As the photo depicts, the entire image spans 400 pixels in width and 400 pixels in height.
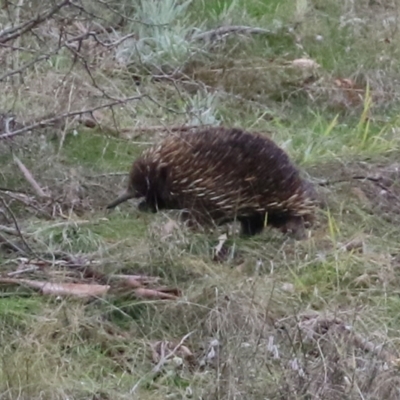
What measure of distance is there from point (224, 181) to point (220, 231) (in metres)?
0.23

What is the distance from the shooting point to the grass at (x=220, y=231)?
3.12 m

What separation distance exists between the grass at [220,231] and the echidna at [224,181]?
11cm

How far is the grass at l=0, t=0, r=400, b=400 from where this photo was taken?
312 centimetres

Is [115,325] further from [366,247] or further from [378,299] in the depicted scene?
[366,247]

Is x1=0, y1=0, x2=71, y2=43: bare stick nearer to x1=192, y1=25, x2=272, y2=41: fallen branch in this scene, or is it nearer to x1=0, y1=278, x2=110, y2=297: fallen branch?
x1=0, y1=278, x2=110, y2=297: fallen branch

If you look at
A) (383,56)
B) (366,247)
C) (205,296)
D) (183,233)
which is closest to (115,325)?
(205,296)

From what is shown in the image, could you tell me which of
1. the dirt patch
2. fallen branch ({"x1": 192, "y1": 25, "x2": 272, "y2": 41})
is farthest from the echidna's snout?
fallen branch ({"x1": 192, "y1": 25, "x2": 272, "y2": 41})

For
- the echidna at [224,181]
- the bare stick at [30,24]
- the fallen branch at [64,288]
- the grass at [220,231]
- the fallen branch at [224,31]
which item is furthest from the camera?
the fallen branch at [224,31]

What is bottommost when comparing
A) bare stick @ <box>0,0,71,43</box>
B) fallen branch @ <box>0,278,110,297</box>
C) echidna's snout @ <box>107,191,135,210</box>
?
echidna's snout @ <box>107,191,135,210</box>

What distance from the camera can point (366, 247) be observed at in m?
4.36

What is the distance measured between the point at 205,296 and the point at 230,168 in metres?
1.18

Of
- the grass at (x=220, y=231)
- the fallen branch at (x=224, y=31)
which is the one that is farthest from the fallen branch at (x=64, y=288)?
the fallen branch at (x=224, y=31)

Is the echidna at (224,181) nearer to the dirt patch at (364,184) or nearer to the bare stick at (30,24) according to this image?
the dirt patch at (364,184)

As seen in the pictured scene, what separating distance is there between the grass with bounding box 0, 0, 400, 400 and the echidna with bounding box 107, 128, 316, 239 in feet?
0.35
